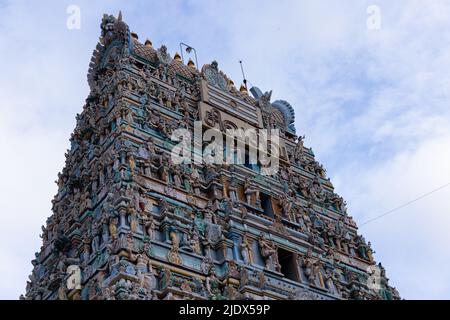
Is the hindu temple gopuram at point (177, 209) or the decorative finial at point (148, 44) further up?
the decorative finial at point (148, 44)

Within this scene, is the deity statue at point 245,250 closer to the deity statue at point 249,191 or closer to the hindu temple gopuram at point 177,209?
the hindu temple gopuram at point 177,209

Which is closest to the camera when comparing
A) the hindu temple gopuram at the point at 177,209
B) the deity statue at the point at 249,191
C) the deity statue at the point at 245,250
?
the hindu temple gopuram at the point at 177,209

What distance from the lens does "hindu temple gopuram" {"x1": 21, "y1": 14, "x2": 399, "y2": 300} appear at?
1627 centimetres

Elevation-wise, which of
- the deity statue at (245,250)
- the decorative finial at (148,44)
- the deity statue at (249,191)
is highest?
the decorative finial at (148,44)

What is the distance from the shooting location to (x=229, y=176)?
20.3 metres

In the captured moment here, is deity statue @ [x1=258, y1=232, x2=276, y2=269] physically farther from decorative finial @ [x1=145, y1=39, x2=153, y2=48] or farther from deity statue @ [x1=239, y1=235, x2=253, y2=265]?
decorative finial @ [x1=145, y1=39, x2=153, y2=48]

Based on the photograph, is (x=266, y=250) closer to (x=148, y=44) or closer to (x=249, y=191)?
(x=249, y=191)

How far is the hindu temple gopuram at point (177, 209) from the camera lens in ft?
53.4

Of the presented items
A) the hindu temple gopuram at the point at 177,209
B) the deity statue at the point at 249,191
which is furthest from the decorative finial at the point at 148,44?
the deity statue at the point at 249,191

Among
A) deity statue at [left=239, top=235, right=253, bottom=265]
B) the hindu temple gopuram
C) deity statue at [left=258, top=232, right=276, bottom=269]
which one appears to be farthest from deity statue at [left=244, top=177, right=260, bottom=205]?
deity statue at [left=239, top=235, right=253, bottom=265]

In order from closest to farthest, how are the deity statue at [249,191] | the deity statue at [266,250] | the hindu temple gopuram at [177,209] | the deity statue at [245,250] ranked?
1. the hindu temple gopuram at [177,209]
2. the deity statue at [245,250]
3. the deity statue at [266,250]
4. the deity statue at [249,191]

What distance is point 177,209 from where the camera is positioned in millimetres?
17984
